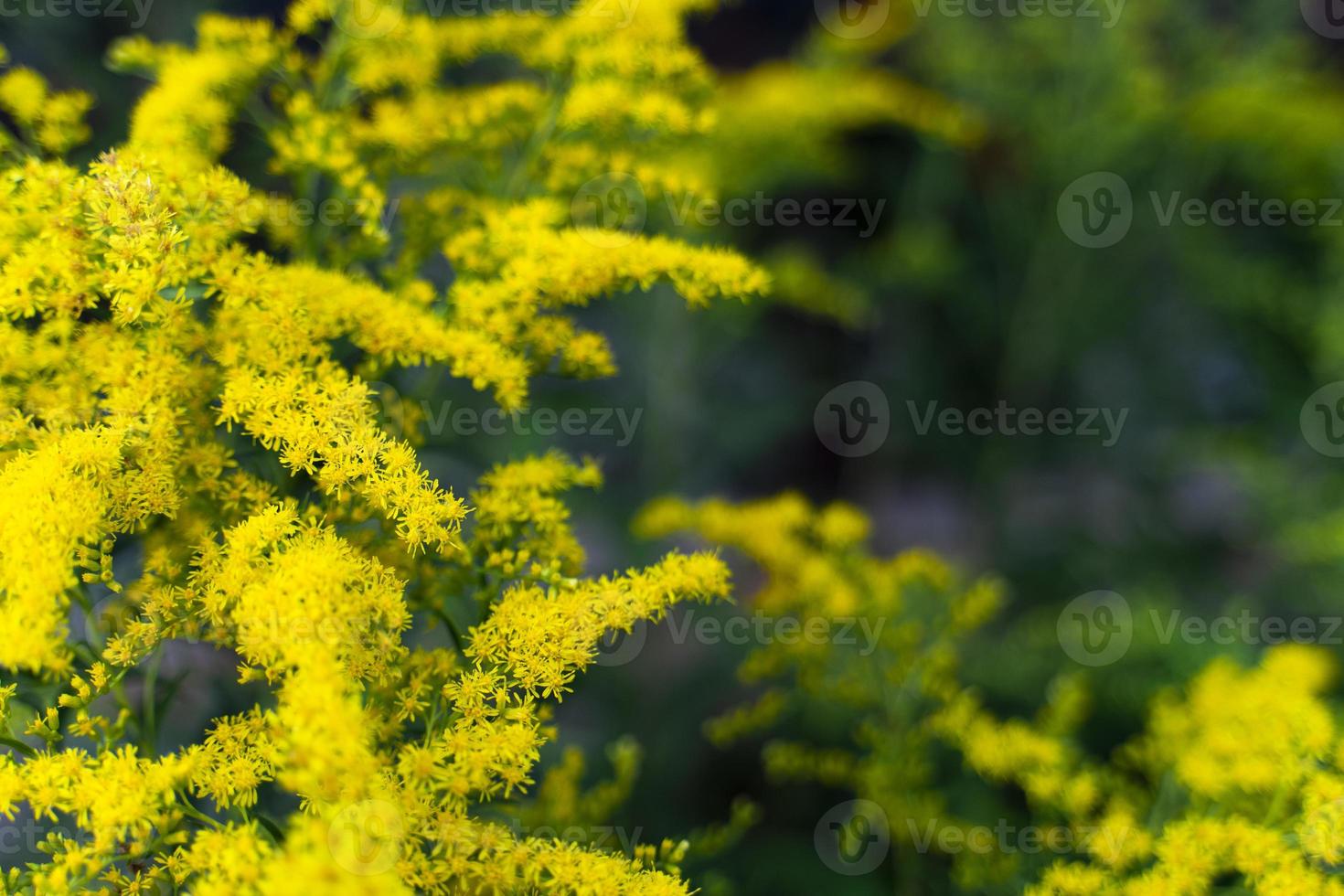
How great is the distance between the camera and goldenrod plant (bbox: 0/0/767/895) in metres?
0.70

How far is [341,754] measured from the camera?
0.62 metres

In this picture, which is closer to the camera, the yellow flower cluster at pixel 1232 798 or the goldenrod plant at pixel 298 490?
the goldenrod plant at pixel 298 490

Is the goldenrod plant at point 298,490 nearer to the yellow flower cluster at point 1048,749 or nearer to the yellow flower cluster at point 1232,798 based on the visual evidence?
the yellow flower cluster at point 1048,749

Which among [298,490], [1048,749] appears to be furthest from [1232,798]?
[298,490]

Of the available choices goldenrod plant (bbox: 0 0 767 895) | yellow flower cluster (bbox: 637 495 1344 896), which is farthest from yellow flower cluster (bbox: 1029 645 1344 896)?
goldenrod plant (bbox: 0 0 767 895)

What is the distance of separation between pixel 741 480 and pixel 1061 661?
1.53 m

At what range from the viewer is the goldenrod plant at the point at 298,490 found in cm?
70

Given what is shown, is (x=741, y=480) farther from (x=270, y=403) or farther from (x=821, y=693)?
(x=270, y=403)

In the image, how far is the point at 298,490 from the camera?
3.06 ft

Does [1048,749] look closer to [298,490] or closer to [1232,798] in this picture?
[1232,798]

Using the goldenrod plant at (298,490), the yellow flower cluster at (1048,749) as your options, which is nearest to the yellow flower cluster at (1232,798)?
the yellow flower cluster at (1048,749)

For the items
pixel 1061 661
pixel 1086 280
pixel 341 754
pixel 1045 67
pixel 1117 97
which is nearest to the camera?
pixel 341 754

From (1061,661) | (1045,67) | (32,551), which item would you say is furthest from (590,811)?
(1045,67)

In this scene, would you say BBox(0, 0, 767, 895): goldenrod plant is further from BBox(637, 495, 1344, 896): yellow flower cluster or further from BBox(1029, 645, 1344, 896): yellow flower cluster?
BBox(1029, 645, 1344, 896): yellow flower cluster
